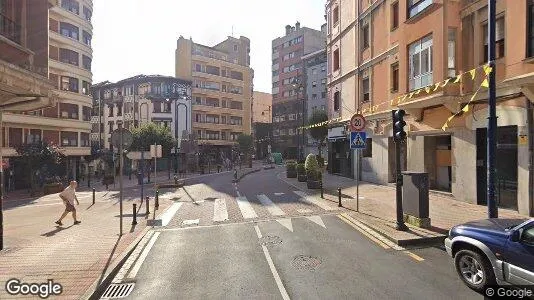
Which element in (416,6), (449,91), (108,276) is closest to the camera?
(108,276)

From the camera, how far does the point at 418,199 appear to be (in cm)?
1005

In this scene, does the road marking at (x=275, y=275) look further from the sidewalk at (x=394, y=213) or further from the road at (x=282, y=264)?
the sidewalk at (x=394, y=213)

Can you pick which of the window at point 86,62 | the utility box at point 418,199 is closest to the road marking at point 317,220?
the utility box at point 418,199

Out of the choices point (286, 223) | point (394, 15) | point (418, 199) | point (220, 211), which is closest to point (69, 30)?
point (220, 211)

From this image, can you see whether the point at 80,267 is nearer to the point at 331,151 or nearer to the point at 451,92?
the point at 451,92

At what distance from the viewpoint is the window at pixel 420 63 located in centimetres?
1596

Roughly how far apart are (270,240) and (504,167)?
9.49m

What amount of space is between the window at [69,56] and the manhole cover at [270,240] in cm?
3380

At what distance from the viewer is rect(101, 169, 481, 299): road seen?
20.2ft

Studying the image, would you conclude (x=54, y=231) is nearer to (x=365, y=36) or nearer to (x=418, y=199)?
(x=418, y=199)

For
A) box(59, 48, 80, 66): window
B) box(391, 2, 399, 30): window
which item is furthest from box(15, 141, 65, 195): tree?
box(391, 2, 399, 30): window

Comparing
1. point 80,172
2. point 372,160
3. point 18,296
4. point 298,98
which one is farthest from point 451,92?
point 298,98

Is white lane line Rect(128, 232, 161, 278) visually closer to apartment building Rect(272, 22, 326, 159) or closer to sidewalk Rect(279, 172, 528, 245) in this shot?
sidewalk Rect(279, 172, 528, 245)

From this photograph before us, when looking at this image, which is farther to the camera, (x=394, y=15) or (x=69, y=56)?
(x=69, y=56)
